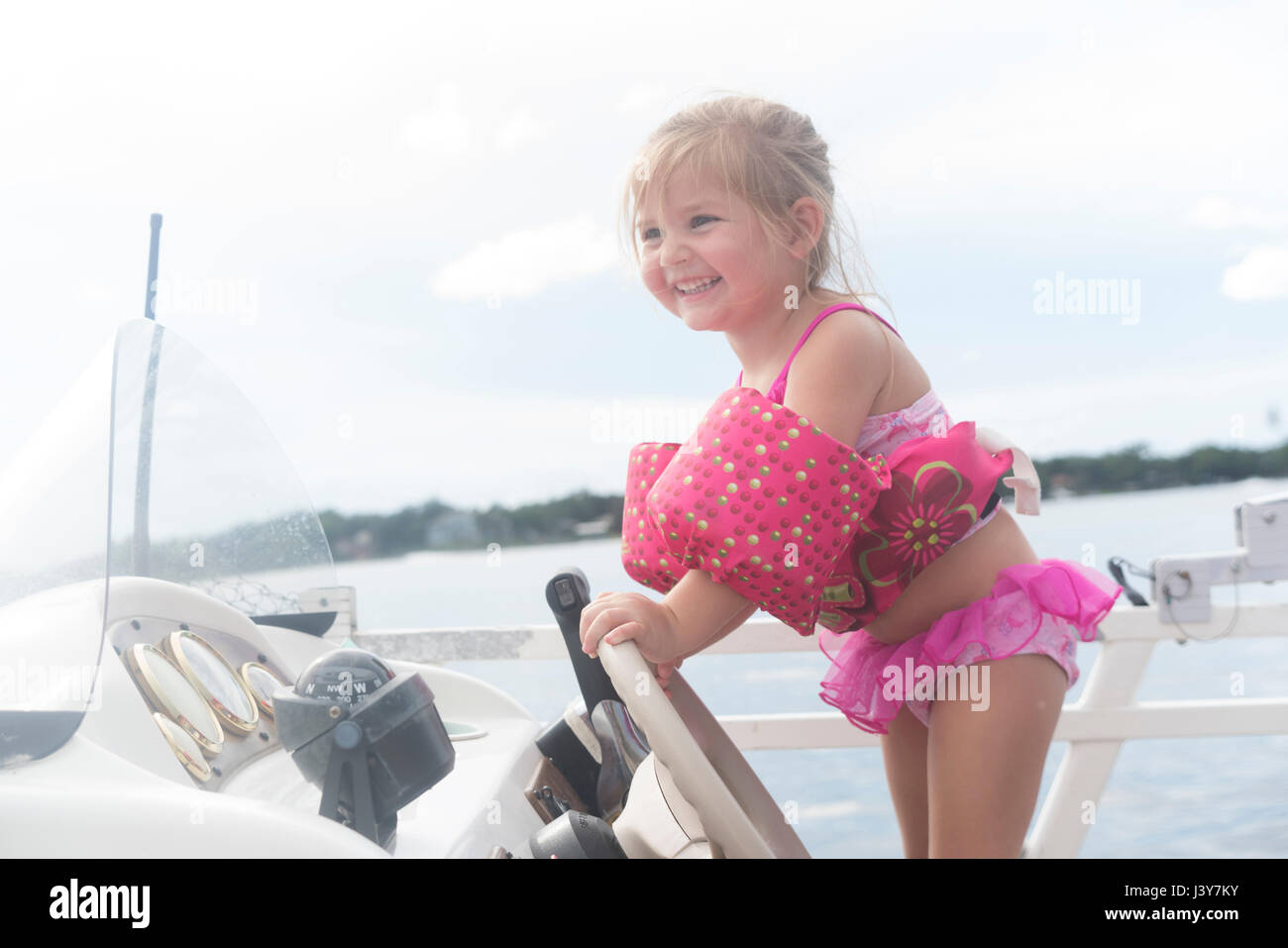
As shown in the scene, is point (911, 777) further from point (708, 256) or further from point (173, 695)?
point (173, 695)

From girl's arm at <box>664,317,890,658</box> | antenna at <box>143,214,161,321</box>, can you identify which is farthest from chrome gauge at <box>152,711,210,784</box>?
antenna at <box>143,214,161,321</box>

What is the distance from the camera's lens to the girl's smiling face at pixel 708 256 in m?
0.99

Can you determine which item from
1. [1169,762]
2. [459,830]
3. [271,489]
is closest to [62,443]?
[271,489]

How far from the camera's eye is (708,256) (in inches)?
39.0

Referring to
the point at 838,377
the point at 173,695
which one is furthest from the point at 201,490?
the point at 838,377

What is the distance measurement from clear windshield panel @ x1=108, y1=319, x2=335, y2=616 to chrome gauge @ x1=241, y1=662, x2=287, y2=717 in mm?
102

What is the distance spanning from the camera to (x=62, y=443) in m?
0.93

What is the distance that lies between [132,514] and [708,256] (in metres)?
0.60

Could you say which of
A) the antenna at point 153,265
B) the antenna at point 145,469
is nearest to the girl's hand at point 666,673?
the antenna at point 145,469

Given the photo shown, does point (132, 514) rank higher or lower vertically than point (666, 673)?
higher

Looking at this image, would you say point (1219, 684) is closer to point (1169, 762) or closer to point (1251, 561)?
point (1169, 762)

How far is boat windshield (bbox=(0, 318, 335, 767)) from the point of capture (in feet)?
2.72

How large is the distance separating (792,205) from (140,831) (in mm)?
766
